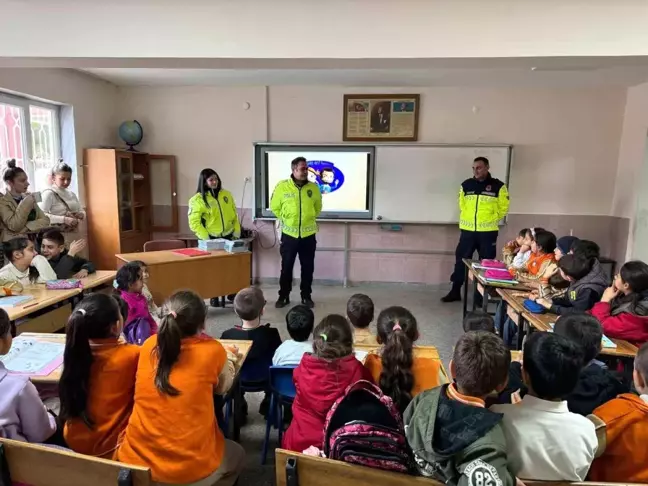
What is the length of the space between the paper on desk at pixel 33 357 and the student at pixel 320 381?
3.38 feet

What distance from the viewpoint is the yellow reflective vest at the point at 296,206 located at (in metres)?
4.69

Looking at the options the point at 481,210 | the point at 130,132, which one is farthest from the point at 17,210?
the point at 481,210

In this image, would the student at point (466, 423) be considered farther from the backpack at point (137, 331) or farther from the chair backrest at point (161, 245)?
the chair backrest at point (161, 245)

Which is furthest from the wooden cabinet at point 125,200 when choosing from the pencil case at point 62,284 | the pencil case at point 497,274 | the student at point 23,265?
the pencil case at point 497,274


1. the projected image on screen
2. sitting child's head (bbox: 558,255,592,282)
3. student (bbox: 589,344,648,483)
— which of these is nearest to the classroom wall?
the projected image on screen

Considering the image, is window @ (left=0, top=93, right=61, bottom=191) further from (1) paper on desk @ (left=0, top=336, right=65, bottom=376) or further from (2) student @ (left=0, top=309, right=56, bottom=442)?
(2) student @ (left=0, top=309, right=56, bottom=442)

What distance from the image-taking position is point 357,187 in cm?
554

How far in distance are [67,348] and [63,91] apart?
4.09 metres

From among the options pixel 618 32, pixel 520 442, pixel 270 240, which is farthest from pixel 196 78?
pixel 520 442

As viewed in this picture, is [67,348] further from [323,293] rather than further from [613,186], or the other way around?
[613,186]

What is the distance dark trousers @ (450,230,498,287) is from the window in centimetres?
436

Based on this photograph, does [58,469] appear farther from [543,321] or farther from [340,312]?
[340,312]

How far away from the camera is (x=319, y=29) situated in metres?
2.63

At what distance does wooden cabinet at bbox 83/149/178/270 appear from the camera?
499 cm
